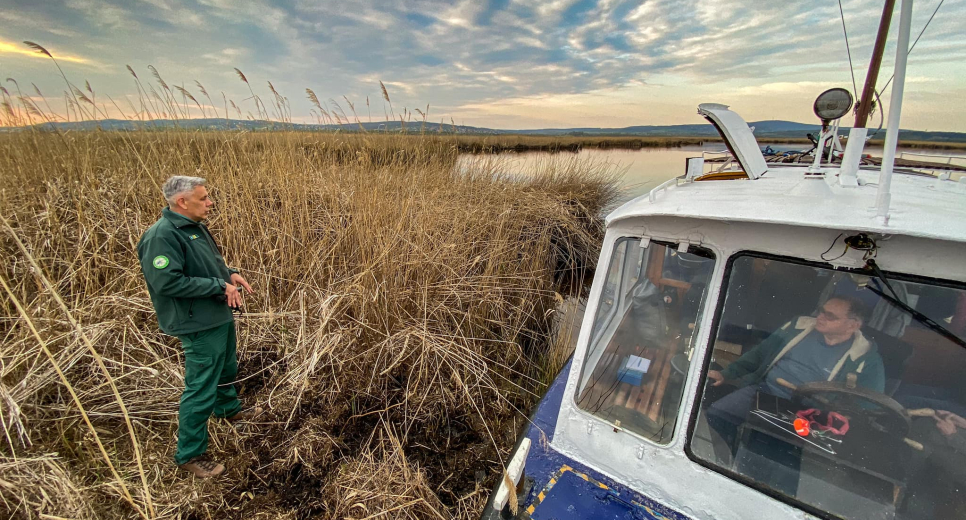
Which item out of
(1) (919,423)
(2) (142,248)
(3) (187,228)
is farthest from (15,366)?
(1) (919,423)

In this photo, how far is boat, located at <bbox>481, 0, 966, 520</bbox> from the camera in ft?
3.81

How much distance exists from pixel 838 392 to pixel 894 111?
98 cm

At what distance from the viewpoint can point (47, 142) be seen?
3.86m

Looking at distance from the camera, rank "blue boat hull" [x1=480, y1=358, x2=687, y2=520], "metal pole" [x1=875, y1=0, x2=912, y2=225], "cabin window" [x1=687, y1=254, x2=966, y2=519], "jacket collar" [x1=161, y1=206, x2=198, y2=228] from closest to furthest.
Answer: "metal pole" [x1=875, y1=0, x2=912, y2=225]
"cabin window" [x1=687, y1=254, x2=966, y2=519]
"blue boat hull" [x1=480, y1=358, x2=687, y2=520]
"jacket collar" [x1=161, y1=206, x2=198, y2=228]

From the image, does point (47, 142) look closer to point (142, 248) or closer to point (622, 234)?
point (142, 248)

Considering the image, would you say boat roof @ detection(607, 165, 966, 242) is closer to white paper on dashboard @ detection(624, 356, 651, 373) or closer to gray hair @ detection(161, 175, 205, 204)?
white paper on dashboard @ detection(624, 356, 651, 373)

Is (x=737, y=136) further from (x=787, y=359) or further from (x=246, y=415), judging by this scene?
(x=246, y=415)

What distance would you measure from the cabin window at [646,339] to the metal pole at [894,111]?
511mm

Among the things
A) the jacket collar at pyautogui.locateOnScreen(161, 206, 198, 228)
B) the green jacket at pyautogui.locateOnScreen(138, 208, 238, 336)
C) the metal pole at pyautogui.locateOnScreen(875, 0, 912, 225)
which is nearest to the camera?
the metal pole at pyautogui.locateOnScreen(875, 0, 912, 225)

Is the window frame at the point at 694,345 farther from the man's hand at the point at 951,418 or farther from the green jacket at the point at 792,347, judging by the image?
the man's hand at the point at 951,418

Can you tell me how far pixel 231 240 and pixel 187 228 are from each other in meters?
1.29

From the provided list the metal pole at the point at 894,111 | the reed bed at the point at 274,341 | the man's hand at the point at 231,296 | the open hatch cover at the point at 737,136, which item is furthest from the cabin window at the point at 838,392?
the man's hand at the point at 231,296

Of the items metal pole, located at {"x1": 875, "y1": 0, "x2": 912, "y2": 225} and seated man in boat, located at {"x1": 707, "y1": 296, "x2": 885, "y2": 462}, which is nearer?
metal pole, located at {"x1": 875, "y1": 0, "x2": 912, "y2": 225}

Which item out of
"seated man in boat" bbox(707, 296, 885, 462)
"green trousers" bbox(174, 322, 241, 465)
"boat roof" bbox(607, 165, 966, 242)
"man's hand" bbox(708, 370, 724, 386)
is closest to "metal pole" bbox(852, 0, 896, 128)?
"boat roof" bbox(607, 165, 966, 242)
